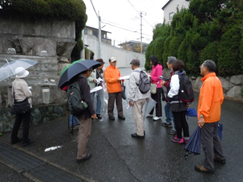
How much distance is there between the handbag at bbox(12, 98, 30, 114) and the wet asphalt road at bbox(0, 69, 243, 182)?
799mm

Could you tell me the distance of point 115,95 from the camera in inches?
205

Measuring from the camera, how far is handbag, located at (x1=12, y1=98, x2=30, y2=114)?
12.3 feet

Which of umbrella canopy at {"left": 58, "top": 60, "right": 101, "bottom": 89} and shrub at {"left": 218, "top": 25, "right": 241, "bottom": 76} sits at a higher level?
shrub at {"left": 218, "top": 25, "right": 241, "bottom": 76}

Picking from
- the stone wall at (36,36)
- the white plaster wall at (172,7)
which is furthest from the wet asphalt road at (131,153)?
the white plaster wall at (172,7)

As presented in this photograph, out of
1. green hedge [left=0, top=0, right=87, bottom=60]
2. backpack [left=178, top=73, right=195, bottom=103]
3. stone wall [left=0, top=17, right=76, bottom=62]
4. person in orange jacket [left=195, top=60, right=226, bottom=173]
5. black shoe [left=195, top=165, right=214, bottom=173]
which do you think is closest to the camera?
person in orange jacket [left=195, top=60, right=226, bottom=173]

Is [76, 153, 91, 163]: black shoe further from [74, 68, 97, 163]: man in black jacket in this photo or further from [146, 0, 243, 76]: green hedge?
→ [146, 0, 243, 76]: green hedge

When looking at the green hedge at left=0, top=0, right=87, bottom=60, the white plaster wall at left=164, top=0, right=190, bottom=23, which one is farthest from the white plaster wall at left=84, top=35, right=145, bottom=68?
the green hedge at left=0, top=0, right=87, bottom=60

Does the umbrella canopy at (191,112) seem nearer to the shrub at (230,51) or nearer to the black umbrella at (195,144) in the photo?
the black umbrella at (195,144)

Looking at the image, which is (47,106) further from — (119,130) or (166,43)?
(166,43)

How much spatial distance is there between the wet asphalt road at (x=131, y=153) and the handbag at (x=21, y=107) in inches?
31.5

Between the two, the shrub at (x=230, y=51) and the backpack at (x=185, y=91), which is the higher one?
the shrub at (x=230, y=51)

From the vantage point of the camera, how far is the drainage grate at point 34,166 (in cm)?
284

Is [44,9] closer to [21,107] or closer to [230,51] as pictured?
[21,107]

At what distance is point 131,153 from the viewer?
3.43 m
